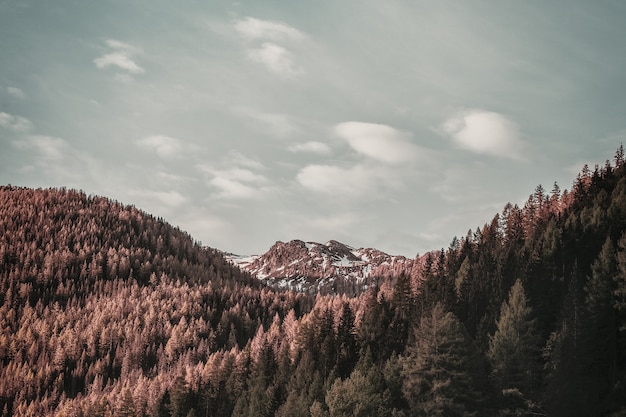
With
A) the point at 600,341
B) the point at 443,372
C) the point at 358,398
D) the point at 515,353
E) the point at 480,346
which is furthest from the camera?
the point at 358,398

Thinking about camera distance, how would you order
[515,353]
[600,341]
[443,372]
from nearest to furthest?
1. [600,341]
2. [515,353]
3. [443,372]

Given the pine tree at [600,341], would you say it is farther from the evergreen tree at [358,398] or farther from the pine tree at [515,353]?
the evergreen tree at [358,398]

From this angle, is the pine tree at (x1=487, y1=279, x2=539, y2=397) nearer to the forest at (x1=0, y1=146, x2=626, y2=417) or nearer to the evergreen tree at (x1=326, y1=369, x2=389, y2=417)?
the forest at (x1=0, y1=146, x2=626, y2=417)

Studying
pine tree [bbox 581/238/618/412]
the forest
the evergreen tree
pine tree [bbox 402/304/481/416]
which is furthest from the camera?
the evergreen tree

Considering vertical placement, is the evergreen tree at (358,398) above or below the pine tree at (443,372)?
below

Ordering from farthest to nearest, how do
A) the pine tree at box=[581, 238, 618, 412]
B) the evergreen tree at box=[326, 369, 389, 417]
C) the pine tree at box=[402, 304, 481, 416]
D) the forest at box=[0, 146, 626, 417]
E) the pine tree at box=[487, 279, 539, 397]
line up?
the evergreen tree at box=[326, 369, 389, 417] < the pine tree at box=[487, 279, 539, 397] < the pine tree at box=[402, 304, 481, 416] < the forest at box=[0, 146, 626, 417] < the pine tree at box=[581, 238, 618, 412]

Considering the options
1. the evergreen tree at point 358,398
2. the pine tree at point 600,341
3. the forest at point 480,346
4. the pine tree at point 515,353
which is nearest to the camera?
the pine tree at point 600,341

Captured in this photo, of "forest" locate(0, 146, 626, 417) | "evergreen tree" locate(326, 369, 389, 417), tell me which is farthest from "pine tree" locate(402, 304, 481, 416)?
"evergreen tree" locate(326, 369, 389, 417)

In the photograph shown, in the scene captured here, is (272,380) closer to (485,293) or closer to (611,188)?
(485,293)

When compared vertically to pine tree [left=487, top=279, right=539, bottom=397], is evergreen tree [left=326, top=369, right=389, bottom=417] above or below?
below

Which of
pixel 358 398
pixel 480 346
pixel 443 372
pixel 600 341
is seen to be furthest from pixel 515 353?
pixel 358 398

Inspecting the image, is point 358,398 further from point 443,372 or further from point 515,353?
point 515,353

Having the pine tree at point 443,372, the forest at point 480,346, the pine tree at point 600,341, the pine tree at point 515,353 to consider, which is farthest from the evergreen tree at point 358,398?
the pine tree at point 600,341

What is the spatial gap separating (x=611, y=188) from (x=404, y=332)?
53.8 meters
